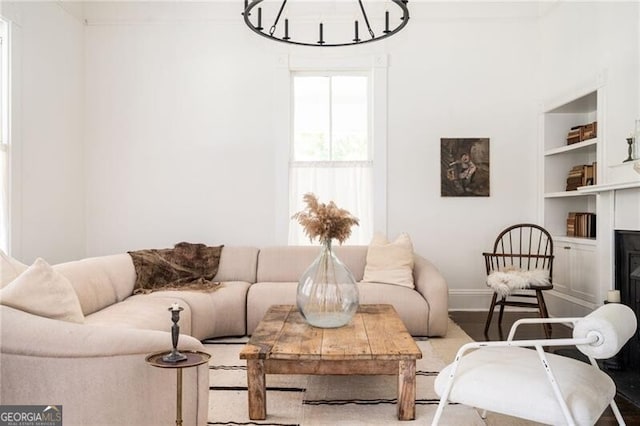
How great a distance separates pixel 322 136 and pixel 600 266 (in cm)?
285

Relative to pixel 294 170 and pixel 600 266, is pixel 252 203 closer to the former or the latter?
pixel 294 170

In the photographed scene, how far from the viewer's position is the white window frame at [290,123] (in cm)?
495

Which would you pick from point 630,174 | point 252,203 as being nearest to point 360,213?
point 252,203

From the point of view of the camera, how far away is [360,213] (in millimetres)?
5004

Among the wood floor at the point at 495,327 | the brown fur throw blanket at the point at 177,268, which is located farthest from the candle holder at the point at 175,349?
the wood floor at the point at 495,327

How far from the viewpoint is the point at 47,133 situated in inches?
172

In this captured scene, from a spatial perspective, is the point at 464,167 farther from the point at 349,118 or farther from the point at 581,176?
the point at 349,118

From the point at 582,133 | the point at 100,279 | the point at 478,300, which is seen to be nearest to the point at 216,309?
the point at 100,279

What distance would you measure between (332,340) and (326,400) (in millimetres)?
348

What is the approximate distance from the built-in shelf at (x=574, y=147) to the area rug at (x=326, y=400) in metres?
2.37

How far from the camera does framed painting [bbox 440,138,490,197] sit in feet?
16.1

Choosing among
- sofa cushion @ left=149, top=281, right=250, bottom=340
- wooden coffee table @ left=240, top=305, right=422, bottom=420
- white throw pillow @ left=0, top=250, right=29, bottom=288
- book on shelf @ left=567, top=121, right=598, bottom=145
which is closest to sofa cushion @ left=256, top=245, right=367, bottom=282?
sofa cushion @ left=149, top=281, right=250, bottom=340

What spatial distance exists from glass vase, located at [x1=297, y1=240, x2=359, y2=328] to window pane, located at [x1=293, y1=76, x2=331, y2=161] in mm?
2428

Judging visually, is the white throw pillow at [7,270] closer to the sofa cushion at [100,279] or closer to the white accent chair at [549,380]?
the sofa cushion at [100,279]
